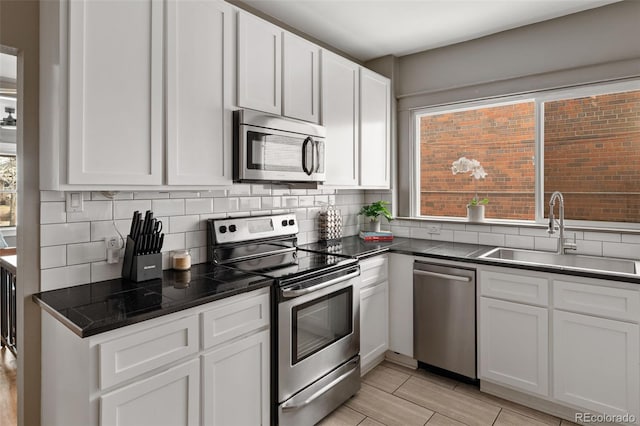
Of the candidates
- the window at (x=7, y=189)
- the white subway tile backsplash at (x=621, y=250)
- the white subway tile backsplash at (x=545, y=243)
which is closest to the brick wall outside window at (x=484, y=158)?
the white subway tile backsplash at (x=545, y=243)

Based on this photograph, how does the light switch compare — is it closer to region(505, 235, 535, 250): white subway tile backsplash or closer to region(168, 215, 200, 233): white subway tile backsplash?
region(168, 215, 200, 233): white subway tile backsplash

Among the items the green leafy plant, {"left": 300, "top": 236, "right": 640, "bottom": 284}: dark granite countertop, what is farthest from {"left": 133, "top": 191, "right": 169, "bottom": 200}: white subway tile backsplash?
the green leafy plant

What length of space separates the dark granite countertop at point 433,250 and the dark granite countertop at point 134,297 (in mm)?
1002

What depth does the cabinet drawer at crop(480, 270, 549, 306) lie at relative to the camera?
2.32m

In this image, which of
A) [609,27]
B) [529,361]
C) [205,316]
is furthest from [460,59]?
[205,316]

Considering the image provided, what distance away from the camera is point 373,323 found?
2824 mm

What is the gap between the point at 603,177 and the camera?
2738 millimetres

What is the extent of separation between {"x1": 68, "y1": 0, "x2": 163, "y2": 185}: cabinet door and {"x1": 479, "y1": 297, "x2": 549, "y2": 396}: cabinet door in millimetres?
2208

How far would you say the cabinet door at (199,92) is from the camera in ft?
6.01

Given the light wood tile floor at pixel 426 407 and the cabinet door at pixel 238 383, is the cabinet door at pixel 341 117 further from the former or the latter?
the light wood tile floor at pixel 426 407

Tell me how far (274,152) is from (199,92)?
56 centimetres

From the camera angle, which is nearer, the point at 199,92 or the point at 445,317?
the point at 199,92

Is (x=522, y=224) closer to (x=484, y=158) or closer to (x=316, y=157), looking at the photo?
(x=484, y=158)

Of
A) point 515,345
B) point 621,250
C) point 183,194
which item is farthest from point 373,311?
point 621,250
